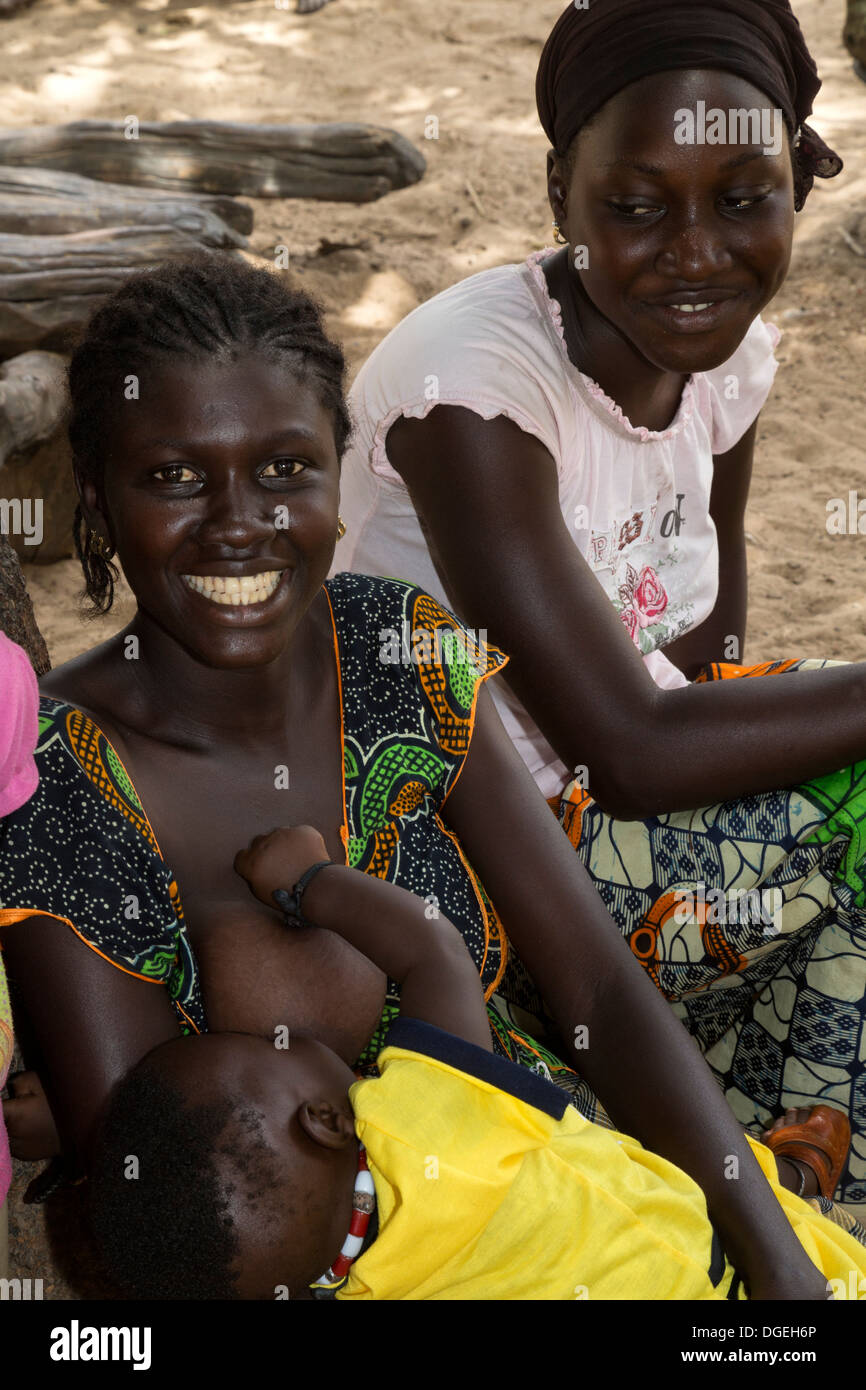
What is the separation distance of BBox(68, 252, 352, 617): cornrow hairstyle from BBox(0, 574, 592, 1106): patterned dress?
1.00 feet

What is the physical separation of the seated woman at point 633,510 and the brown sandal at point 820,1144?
28mm

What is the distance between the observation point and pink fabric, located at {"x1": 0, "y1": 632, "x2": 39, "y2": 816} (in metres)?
1.42

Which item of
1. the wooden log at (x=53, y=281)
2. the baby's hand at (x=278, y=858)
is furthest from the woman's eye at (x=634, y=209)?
the wooden log at (x=53, y=281)

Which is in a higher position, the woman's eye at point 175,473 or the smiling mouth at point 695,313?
the smiling mouth at point 695,313

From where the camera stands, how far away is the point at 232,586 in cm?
159

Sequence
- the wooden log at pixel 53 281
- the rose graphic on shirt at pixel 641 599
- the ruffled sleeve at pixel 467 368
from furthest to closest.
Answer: the wooden log at pixel 53 281 < the rose graphic on shirt at pixel 641 599 < the ruffled sleeve at pixel 467 368

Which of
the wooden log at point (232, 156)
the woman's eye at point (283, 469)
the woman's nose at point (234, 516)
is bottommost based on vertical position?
the woman's nose at point (234, 516)

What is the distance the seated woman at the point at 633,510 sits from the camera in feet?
6.11

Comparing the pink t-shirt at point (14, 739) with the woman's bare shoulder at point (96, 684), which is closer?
the pink t-shirt at point (14, 739)

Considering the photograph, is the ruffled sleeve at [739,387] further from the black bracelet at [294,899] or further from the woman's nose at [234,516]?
the black bracelet at [294,899]

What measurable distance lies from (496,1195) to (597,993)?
0.38 meters

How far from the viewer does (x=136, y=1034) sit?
151cm
